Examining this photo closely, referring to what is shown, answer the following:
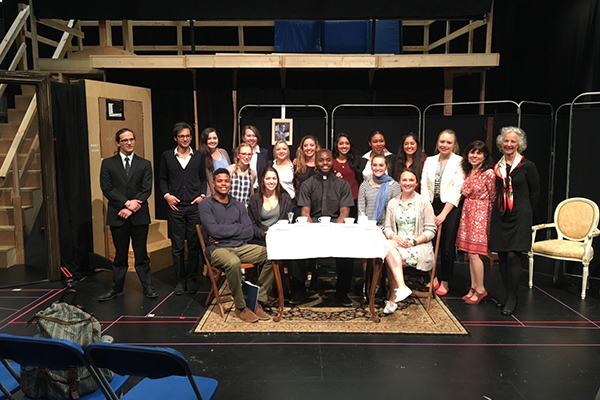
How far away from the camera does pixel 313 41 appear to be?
7230 mm

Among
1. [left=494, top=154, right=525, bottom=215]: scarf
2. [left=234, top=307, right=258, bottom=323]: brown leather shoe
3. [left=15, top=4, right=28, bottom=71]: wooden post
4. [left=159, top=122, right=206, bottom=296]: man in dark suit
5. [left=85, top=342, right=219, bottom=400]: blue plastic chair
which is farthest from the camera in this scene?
[left=15, top=4, right=28, bottom=71]: wooden post

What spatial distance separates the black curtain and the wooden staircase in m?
1.06

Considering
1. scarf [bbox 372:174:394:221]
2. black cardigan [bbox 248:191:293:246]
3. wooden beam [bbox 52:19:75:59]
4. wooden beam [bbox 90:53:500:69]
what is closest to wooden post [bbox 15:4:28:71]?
wooden beam [bbox 52:19:75:59]

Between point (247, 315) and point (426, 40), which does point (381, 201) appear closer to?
point (247, 315)

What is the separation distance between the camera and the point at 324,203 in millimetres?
4855

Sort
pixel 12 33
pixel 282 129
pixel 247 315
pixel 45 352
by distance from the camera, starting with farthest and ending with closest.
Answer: pixel 282 129
pixel 12 33
pixel 247 315
pixel 45 352

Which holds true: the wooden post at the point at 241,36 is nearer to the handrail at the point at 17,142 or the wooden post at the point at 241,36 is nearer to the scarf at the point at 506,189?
the handrail at the point at 17,142

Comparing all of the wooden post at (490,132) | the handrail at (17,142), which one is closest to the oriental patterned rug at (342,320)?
the wooden post at (490,132)

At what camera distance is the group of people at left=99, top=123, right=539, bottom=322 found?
14.5ft

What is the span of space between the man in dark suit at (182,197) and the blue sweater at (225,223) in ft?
2.02

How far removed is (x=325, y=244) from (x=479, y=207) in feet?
5.22

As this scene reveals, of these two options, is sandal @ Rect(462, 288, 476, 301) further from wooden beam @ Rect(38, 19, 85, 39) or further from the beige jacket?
wooden beam @ Rect(38, 19, 85, 39)

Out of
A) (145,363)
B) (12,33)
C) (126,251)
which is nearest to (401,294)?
(126,251)

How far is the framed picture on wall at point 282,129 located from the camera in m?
6.57
